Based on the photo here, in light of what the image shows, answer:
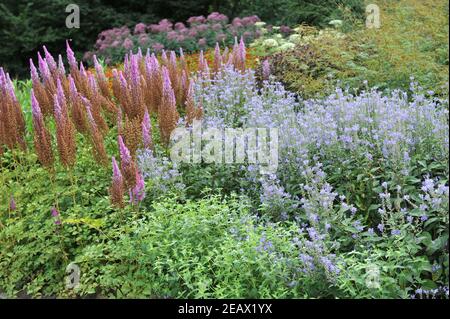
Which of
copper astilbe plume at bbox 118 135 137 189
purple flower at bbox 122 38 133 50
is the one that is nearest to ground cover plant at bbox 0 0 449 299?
copper astilbe plume at bbox 118 135 137 189

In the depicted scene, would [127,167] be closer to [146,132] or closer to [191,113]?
[146,132]

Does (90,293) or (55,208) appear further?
(55,208)

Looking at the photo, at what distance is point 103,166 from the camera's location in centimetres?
459

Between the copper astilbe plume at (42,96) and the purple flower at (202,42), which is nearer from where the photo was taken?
the copper astilbe plume at (42,96)

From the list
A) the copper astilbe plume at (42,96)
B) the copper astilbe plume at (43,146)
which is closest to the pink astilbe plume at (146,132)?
the copper astilbe plume at (43,146)

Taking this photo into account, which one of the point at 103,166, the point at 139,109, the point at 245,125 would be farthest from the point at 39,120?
the point at 245,125

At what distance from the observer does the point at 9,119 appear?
4.64 m

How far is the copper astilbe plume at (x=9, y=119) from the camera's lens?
466 cm

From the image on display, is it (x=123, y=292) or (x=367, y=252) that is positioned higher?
(x=367, y=252)

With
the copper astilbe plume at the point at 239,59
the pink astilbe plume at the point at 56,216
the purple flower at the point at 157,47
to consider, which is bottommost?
the pink astilbe plume at the point at 56,216

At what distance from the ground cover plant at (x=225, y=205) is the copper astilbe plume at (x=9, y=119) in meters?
0.01

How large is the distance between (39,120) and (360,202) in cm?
234

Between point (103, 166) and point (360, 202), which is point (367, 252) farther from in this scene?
point (103, 166)

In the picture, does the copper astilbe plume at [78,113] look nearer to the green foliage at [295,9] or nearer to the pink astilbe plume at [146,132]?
the pink astilbe plume at [146,132]
